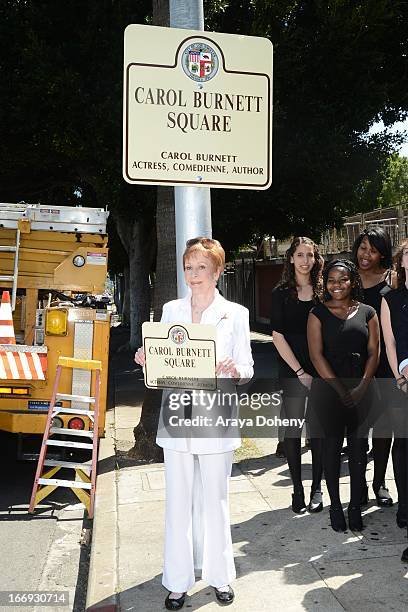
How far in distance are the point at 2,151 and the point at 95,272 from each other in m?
9.39

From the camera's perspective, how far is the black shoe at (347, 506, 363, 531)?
15.5ft

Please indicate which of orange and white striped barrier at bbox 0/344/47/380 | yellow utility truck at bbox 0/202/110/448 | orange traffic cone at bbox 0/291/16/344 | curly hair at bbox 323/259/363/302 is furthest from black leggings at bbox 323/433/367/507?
orange traffic cone at bbox 0/291/16/344

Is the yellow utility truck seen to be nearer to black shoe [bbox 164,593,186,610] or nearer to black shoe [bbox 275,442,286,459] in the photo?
black shoe [bbox 275,442,286,459]

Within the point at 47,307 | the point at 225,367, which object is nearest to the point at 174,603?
the point at 225,367

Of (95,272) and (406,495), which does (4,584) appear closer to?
(406,495)

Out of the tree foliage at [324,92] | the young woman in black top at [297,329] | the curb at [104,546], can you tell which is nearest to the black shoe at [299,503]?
the young woman in black top at [297,329]

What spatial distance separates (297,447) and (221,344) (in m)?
1.78

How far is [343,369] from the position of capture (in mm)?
4723

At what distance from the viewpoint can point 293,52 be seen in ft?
44.1

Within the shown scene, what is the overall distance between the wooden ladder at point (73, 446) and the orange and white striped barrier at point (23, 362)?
283 mm

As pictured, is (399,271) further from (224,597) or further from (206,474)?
(224,597)

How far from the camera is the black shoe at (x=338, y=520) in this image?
471cm

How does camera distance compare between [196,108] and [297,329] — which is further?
[297,329]

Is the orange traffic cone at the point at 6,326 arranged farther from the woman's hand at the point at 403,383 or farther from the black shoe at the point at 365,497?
the woman's hand at the point at 403,383
